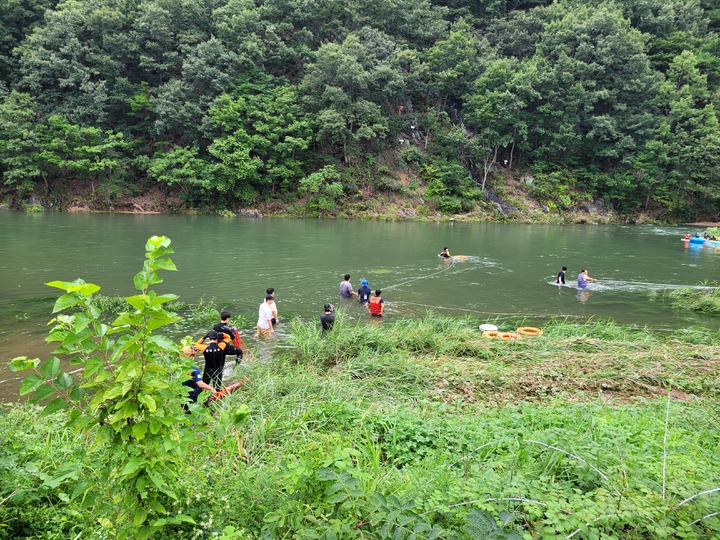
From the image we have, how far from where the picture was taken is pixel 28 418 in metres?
4.65

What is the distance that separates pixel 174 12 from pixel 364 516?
49.6 meters

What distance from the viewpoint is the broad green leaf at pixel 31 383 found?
2.17 meters

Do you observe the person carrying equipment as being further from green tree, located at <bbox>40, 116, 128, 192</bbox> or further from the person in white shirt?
green tree, located at <bbox>40, 116, 128, 192</bbox>

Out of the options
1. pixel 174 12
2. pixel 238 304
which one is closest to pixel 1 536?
pixel 238 304

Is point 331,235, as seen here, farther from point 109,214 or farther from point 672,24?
point 672,24

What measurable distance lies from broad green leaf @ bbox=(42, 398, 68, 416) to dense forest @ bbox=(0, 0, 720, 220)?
122 ft

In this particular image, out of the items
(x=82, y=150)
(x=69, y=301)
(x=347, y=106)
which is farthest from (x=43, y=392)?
(x=82, y=150)

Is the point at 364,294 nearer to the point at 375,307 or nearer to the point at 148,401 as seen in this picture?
the point at 375,307

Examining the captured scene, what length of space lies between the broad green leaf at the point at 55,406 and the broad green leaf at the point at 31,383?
13 cm

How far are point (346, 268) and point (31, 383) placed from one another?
16.5 meters

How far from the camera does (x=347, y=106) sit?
3878cm

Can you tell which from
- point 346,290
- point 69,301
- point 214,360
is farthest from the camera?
point 346,290

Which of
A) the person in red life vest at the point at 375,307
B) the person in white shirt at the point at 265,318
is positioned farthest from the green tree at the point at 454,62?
the person in white shirt at the point at 265,318

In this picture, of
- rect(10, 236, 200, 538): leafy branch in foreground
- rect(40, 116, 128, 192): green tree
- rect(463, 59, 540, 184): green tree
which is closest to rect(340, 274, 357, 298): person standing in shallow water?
rect(10, 236, 200, 538): leafy branch in foreground
